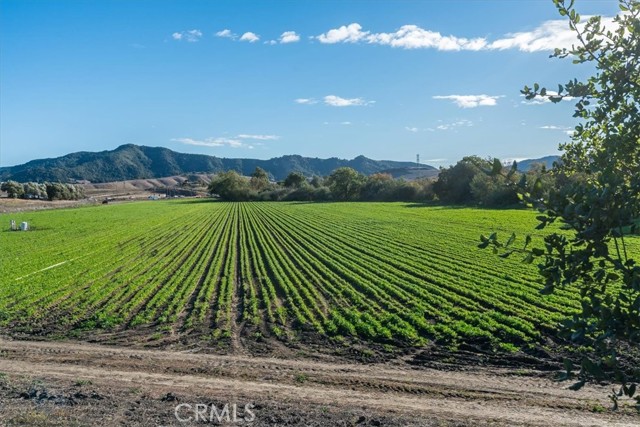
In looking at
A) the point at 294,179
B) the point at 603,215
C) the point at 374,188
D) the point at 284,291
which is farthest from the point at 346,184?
the point at 603,215

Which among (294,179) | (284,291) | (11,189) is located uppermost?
(294,179)

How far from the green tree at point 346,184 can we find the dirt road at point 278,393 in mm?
103626

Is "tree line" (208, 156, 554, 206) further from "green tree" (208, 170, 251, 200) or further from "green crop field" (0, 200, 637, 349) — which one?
"green crop field" (0, 200, 637, 349)

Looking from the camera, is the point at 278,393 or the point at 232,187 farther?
the point at 232,187

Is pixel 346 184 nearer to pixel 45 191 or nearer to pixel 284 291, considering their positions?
pixel 45 191

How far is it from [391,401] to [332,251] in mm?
20833

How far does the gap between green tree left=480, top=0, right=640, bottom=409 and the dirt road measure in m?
6.83

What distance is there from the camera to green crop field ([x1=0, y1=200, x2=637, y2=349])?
15617mm

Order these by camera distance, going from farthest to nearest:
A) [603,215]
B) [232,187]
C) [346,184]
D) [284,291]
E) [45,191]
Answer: [232,187] < [45,191] < [346,184] < [284,291] < [603,215]

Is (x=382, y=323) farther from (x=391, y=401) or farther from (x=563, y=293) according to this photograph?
(x=563, y=293)

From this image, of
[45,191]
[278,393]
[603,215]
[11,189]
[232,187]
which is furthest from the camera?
[232,187]

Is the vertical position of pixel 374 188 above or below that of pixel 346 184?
below

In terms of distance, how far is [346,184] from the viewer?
383ft

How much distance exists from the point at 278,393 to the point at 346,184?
107 meters
